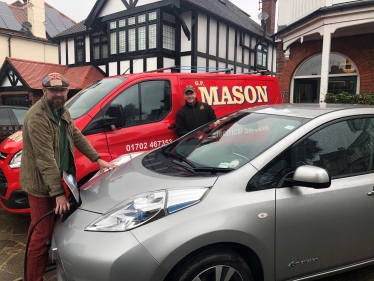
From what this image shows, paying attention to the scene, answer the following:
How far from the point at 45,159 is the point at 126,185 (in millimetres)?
666

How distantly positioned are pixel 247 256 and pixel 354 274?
4.83 ft

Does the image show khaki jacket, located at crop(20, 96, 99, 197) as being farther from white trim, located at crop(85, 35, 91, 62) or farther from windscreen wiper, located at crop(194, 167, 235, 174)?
white trim, located at crop(85, 35, 91, 62)

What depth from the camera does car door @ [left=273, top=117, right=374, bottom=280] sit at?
2.24 metres

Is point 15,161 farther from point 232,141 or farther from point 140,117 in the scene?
point 232,141

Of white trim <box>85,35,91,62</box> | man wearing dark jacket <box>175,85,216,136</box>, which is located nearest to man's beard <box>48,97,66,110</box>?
man wearing dark jacket <box>175,85,216,136</box>

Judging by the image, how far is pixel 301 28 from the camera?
8.82 m

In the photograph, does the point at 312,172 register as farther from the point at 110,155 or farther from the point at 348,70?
the point at 348,70

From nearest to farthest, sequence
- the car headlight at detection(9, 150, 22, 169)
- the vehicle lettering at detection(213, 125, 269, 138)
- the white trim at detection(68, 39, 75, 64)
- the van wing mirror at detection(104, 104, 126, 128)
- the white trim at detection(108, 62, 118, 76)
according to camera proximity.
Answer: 1. the vehicle lettering at detection(213, 125, 269, 138)
2. the car headlight at detection(9, 150, 22, 169)
3. the van wing mirror at detection(104, 104, 126, 128)
4. the white trim at detection(108, 62, 118, 76)
5. the white trim at detection(68, 39, 75, 64)

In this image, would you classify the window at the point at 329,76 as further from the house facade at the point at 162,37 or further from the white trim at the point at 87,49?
the white trim at the point at 87,49

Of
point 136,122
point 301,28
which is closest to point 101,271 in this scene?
point 136,122

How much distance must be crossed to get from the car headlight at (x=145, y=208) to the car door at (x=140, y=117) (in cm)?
203

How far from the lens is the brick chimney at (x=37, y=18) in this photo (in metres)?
23.2

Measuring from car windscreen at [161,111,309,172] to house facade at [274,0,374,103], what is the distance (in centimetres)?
593

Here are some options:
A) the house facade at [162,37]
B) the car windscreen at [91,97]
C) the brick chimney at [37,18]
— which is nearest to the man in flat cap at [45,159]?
the car windscreen at [91,97]
